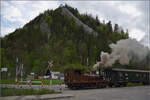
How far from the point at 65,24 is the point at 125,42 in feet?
323

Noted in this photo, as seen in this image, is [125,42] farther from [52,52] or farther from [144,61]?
[52,52]

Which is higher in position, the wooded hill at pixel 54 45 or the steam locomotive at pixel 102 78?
the wooded hill at pixel 54 45

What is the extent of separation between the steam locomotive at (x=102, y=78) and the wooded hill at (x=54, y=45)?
32777 millimetres

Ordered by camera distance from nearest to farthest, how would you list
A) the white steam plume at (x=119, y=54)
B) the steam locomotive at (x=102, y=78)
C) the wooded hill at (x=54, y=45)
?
the steam locomotive at (x=102, y=78) → the white steam plume at (x=119, y=54) → the wooded hill at (x=54, y=45)

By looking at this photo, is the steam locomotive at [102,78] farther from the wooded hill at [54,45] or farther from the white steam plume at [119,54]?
the wooded hill at [54,45]

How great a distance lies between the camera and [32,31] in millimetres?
109562

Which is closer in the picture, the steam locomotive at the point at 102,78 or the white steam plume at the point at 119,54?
the steam locomotive at the point at 102,78

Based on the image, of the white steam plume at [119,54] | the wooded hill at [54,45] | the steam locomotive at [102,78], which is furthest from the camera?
the wooded hill at [54,45]

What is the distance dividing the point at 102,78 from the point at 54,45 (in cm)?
5466

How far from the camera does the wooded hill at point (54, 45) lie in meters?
63.6

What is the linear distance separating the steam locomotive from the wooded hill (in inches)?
1290

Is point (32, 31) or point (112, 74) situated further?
point (32, 31)

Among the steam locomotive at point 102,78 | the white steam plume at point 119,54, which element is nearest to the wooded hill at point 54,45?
the white steam plume at point 119,54

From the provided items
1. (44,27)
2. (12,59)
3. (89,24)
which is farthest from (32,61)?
(89,24)
